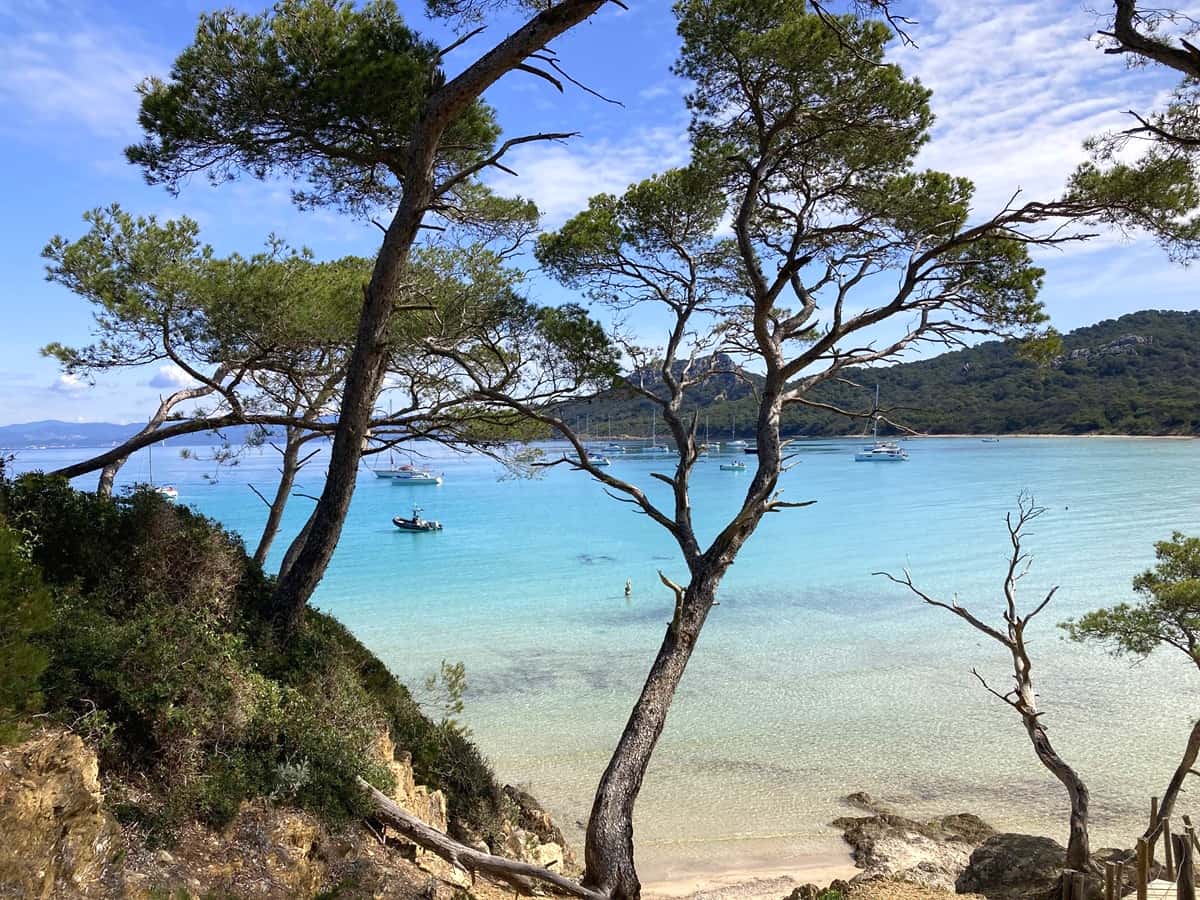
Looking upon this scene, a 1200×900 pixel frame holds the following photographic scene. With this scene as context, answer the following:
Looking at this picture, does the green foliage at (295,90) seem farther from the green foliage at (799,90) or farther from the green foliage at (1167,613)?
the green foliage at (1167,613)

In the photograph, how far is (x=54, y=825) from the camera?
258cm

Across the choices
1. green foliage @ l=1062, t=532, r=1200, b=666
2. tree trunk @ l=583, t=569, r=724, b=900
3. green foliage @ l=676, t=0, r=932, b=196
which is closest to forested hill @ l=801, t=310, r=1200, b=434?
green foliage @ l=1062, t=532, r=1200, b=666

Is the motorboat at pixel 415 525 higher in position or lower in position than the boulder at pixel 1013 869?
higher

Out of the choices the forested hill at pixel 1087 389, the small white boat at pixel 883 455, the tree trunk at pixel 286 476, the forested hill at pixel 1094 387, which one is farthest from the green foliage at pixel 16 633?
the small white boat at pixel 883 455

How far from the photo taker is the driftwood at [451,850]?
187 inches

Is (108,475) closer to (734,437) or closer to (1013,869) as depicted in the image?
(1013,869)

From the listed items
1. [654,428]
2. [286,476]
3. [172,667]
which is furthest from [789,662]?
[172,667]

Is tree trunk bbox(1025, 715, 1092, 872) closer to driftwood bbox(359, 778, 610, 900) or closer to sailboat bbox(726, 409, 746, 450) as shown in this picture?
driftwood bbox(359, 778, 610, 900)

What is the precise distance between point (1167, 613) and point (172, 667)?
31.0ft

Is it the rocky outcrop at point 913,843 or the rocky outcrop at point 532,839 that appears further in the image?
the rocky outcrop at point 913,843

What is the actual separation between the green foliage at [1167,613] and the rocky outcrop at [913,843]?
128 inches

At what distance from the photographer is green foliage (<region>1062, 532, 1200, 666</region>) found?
7.84 meters

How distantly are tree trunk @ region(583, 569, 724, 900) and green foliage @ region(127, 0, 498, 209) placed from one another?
4.32 meters

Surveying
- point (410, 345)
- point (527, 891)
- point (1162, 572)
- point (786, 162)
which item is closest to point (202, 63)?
point (410, 345)
